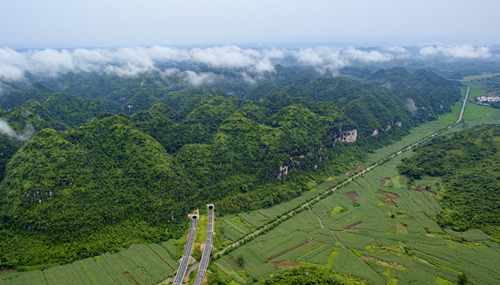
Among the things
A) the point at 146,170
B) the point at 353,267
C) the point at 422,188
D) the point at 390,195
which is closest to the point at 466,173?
the point at 422,188

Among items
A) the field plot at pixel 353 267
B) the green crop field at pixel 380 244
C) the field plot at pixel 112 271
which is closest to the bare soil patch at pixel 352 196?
the green crop field at pixel 380 244

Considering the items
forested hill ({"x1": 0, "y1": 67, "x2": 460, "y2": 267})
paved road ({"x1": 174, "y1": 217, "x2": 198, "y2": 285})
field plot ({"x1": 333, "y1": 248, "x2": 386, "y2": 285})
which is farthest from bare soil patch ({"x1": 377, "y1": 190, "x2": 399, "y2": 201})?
paved road ({"x1": 174, "y1": 217, "x2": 198, "y2": 285})

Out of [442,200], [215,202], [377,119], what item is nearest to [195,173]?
[215,202]

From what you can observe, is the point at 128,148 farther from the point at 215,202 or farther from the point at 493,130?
the point at 493,130

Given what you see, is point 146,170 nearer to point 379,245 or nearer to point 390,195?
point 379,245

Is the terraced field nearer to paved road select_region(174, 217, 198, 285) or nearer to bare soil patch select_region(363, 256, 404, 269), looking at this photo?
bare soil patch select_region(363, 256, 404, 269)

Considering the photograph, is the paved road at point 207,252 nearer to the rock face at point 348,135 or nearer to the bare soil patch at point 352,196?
the bare soil patch at point 352,196
